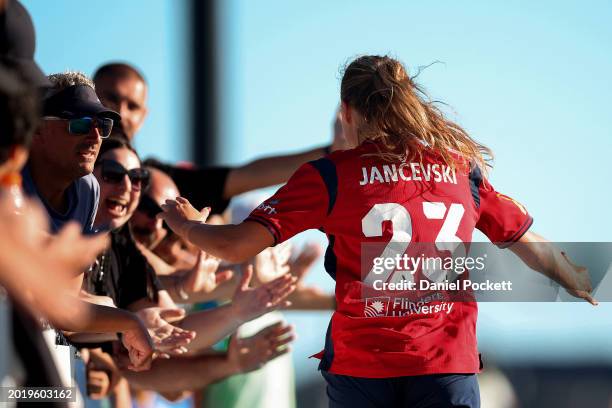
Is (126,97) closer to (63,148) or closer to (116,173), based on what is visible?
(116,173)

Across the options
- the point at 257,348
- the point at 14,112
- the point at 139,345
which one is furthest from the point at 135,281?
the point at 14,112

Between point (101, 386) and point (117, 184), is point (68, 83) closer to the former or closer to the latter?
point (117, 184)

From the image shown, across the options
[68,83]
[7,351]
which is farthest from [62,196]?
[7,351]

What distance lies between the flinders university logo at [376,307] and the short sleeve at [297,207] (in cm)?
34

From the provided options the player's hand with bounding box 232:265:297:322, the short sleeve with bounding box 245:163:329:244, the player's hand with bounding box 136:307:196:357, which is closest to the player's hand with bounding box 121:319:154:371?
the player's hand with bounding box 136:307:196:357

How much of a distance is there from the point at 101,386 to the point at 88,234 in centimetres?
136

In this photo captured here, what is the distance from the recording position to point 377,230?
12.1 ft

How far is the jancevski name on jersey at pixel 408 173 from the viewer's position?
3740 mm

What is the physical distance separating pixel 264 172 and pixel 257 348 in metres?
1.03

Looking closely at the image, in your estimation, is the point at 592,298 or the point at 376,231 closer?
the point at 376,231

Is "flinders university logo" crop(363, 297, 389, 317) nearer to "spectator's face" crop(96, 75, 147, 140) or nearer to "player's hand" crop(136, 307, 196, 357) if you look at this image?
"player's hand" crop(136, 307, 196, 357)

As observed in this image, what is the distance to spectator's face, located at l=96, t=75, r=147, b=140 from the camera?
5820 mm

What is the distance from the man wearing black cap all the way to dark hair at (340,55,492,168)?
96 cm

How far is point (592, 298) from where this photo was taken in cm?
425
